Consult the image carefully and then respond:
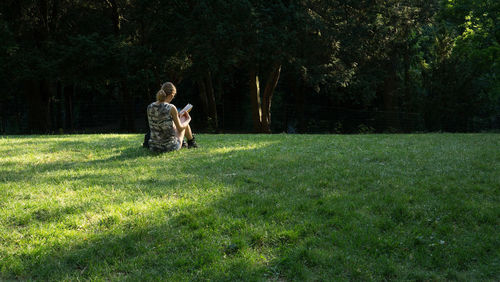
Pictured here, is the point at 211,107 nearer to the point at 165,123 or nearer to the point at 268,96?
the point at 268,96

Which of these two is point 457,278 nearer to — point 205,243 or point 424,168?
point 205,243

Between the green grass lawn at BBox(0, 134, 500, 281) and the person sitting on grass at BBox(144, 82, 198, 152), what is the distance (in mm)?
1182

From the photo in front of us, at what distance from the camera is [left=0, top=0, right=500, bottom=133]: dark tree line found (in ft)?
71.1

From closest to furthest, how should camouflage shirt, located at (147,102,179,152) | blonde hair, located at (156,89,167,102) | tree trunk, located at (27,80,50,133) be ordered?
camouflage shirt, located at (147,102,179,152), blonde hair, located at (156,89,167,102), tree trunk, located at (27,80,50,133)

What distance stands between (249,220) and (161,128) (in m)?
4.86

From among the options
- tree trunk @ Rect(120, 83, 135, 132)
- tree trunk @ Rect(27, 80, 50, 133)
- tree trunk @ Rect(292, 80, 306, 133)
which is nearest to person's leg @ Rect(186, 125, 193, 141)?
tree trunk @ Rect(120, 83, 135, 132)

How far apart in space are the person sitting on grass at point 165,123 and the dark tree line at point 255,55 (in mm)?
12271

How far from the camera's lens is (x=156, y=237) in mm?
4934

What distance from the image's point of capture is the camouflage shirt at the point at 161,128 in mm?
9430

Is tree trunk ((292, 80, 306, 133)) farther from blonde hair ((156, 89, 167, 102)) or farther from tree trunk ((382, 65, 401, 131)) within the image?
blonde hair ((156, 89, 167, 102))

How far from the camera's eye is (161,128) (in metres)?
9.61

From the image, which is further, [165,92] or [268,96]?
[268,96]

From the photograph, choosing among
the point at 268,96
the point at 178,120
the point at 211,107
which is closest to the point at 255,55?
the point at 268,96

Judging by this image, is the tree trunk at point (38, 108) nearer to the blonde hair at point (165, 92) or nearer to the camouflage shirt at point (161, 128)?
the camouflage shirt at point (161, 128)
